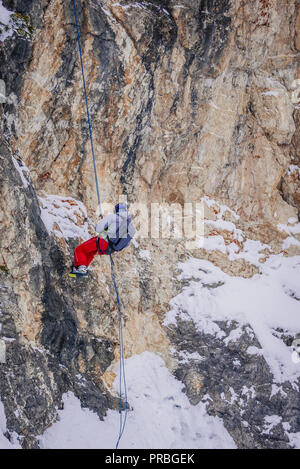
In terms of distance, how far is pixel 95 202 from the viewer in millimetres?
10953

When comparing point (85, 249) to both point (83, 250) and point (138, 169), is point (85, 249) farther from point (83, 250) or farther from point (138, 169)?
point (138, 169)

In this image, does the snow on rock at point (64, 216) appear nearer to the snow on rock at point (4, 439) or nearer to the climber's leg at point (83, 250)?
the climber's leg at point (83, 250)

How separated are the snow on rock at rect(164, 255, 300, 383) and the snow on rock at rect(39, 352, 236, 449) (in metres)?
1.44

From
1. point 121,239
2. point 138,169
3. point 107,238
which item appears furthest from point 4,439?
point 138,169

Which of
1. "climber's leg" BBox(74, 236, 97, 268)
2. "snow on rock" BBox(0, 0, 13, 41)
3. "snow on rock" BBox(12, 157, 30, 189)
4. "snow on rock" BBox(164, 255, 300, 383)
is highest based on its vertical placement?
"snow on rock" BBox(0, 0, 13, 41)

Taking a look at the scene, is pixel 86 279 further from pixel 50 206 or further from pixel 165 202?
pixel 165 202

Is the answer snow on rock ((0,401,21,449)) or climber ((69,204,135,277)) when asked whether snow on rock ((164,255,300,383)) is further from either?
snow on rock ((0,401,21,449))

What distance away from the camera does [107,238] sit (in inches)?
319

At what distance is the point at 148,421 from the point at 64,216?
15.4ft

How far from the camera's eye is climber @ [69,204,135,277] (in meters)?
8.00

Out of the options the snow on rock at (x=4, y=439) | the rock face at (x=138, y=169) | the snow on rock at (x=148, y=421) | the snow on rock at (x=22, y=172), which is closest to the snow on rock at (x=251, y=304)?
the rock face at (x=138, y=169)

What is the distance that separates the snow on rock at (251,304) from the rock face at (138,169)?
0.82 feet

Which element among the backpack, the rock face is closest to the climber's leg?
the backpack

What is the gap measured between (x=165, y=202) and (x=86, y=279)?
152 inches
